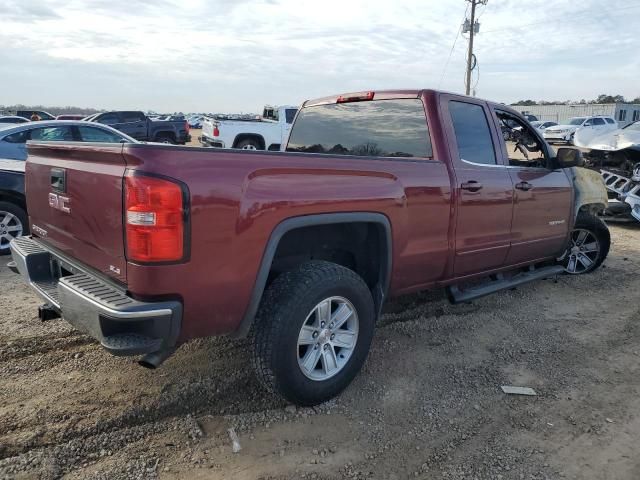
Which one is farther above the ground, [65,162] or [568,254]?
[65,162]

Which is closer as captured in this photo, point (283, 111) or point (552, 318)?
point (552, 318)

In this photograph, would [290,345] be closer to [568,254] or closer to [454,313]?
[454,313]

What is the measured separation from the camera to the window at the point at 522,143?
15.7 ft

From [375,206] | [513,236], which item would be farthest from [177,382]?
[513,236]

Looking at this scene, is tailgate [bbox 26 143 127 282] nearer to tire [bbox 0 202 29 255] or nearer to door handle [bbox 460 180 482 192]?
door handle [bbox 460 180 482 192]

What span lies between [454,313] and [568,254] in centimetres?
222

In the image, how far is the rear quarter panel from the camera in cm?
238

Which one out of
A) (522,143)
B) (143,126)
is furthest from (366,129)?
(143,126)

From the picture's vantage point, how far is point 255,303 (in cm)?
274

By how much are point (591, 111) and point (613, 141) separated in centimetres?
4666

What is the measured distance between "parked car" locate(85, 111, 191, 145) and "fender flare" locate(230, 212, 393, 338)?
18428mm

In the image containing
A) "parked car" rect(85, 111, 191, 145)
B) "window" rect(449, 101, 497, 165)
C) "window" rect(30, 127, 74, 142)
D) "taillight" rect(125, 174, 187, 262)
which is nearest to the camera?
"taillight" rect(125, 174, 187, 262)

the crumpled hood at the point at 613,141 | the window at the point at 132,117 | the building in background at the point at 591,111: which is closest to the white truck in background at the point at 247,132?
the window at the point at 132,117

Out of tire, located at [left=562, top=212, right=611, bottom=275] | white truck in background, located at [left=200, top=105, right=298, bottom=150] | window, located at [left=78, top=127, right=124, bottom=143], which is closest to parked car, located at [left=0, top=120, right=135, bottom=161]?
window, located at [left=78, top=127, right=124, bottom=143]
